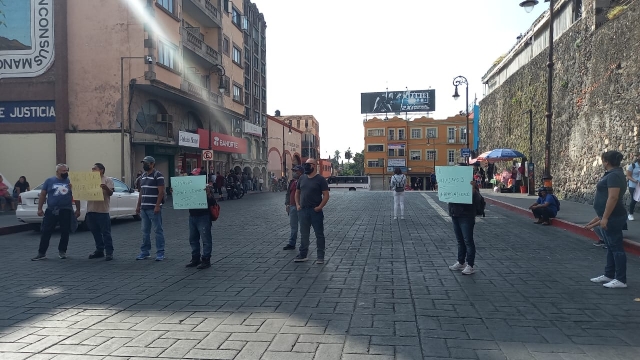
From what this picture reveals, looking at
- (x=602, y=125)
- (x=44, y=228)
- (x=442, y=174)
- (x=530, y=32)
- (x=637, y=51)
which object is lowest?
(x=44, y=228)

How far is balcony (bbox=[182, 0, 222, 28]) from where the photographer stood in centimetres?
2855

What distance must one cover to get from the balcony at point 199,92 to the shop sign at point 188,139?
7.88 feet

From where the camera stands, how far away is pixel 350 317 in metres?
4.55

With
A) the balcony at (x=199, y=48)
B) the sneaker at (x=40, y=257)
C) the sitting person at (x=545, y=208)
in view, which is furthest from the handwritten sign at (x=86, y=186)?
the balcony at (x=199, y=48)

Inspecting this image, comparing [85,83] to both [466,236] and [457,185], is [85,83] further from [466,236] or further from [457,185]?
[466,236]

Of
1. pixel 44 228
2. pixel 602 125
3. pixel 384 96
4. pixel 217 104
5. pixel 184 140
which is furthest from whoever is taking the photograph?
pixel 384 96

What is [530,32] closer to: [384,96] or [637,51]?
[637,51]

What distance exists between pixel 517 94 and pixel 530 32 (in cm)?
392

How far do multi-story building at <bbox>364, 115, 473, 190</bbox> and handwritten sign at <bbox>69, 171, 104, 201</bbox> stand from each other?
207ft

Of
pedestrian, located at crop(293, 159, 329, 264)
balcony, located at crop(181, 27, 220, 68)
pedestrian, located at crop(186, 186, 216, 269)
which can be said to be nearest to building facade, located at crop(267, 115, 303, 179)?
balcony, located at crop(181, 27, 220, 68)

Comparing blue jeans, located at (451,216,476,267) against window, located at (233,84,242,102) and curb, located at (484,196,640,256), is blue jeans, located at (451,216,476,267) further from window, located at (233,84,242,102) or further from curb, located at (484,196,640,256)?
window, located at (233,84,242,102)

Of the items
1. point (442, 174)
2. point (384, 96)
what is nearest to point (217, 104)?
point (442, 174)

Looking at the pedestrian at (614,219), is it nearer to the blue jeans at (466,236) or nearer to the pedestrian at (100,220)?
the blue jeans at (466,236)

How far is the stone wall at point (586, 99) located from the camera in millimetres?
14195
